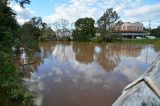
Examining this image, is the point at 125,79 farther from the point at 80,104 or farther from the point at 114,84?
the point at 80,104

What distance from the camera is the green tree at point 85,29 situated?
66.8 metres

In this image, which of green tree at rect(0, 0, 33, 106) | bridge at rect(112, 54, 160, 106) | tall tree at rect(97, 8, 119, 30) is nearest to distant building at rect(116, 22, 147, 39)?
tall tree at rect(97, 8, 119, 30)

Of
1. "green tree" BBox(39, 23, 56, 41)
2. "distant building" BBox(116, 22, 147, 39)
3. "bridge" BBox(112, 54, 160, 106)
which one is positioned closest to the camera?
"bridge" BBox(112, 54, 160, 106)

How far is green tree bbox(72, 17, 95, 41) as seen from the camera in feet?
219

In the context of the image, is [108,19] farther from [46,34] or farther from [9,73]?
[9,73]

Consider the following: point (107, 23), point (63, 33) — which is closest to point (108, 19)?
point (107, 23)

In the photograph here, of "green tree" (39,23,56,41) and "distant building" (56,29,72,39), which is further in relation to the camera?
"distant building" (56,29,72,39)

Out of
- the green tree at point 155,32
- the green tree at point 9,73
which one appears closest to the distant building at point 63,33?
the green tree at point 155,32

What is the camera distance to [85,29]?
66750mm

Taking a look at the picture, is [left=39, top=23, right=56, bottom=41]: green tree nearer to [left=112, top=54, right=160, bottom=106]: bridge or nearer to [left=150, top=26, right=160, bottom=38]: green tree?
[left=150, top=26, right=160, bottom=38]: green tree

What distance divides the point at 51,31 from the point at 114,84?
63.3 metres

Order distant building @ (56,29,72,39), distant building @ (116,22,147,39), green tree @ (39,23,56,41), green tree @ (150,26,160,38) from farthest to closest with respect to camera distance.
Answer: distant building @ (116,22,147,39) → green tree @ (150,26,160,38) → distant building @ (56,29,72,39) → green tree @ (39,23,56,41)

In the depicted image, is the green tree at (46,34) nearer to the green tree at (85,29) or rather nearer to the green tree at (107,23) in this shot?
the green tree at (85,29)

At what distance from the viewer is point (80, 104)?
995 centimetres
